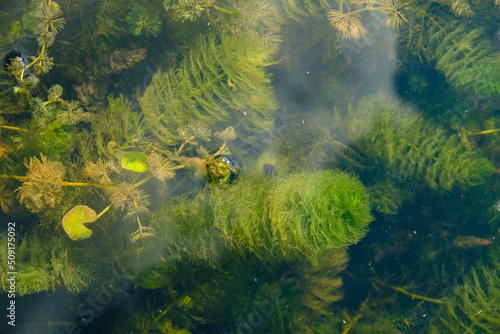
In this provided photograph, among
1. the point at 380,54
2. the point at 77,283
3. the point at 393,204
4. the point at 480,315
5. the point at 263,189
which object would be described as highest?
the point at 380,54

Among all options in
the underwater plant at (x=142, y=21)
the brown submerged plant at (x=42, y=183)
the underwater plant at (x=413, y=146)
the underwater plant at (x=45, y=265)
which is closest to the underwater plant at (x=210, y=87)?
the underwater plant at (x=142, y=21)

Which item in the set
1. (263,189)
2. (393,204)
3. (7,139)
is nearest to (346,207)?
(263,189)

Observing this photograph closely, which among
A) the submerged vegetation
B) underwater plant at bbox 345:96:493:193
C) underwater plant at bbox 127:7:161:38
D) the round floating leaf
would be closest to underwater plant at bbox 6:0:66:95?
the submerged vegetation

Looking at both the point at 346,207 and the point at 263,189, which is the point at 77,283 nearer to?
the point at 263,189

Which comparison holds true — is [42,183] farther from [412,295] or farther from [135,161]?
[412,295]

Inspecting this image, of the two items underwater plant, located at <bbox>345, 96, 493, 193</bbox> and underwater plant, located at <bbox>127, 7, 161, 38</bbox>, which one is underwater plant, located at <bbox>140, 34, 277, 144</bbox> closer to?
underwater plant, located at <bbox>127, 7, 161, 38</bbox>

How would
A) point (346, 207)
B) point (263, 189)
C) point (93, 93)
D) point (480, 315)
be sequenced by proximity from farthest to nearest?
point (93, 93), point (480, 315), point (263, 189), point (346, 207)
